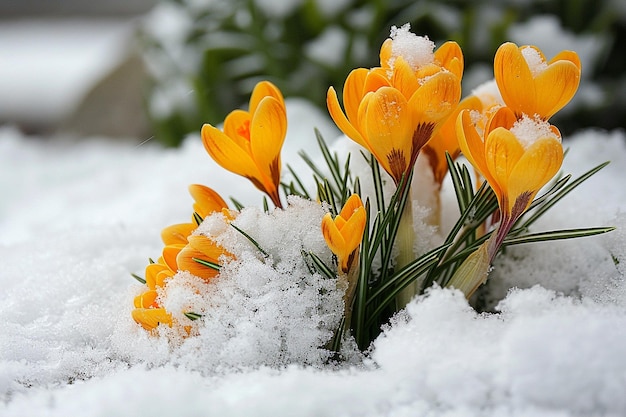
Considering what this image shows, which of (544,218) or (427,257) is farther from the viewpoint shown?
(544,218)

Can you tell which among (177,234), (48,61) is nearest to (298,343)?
(177,234)

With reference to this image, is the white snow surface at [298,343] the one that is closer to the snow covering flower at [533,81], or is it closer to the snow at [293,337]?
the snow at [293,337]

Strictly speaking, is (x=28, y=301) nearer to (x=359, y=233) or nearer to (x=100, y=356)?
(x=100, y=356)

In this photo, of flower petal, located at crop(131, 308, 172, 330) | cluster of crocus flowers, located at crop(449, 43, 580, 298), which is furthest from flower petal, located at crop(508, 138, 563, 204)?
flower petal, located at crop(131, 308, 172, 330)

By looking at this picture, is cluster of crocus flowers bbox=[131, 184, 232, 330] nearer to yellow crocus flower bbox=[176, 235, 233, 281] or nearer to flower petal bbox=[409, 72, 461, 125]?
yellow crocus flower bbox=[176, 235, 233, 281]

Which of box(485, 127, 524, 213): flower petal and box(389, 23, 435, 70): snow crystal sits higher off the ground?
box(389, 23, 435, 70): snow crystal

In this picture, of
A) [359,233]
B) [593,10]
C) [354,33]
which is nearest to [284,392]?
[359,233]

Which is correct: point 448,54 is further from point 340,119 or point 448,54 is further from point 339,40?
point 339,40
